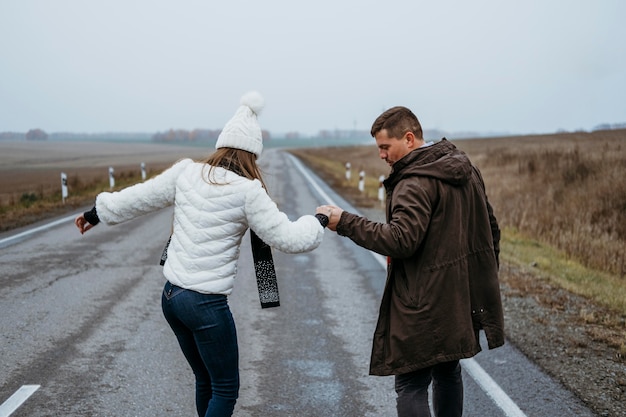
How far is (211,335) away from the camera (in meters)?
2.88

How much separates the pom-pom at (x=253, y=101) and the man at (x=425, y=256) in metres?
0.58

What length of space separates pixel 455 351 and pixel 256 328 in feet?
10.7

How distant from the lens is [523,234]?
1361cm

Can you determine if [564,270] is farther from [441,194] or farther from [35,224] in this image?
[35,224]

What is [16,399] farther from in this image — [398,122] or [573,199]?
[573,199]

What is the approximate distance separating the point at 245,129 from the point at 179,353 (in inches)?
112

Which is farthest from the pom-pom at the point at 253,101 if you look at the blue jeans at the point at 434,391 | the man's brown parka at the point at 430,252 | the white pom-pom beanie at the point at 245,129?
the blue jeans at the point at 434,391

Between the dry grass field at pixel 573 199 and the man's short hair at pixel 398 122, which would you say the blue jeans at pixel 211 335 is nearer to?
the man's short hair at pixel 398 122

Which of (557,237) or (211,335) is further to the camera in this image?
(557,237)

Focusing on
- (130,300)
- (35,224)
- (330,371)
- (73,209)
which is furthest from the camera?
(73,209)

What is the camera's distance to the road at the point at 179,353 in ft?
13.5

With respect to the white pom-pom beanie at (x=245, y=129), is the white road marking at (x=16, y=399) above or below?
below

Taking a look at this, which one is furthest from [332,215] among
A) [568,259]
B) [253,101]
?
[568,259]

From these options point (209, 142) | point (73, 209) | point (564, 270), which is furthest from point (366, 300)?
point (209, 142)
